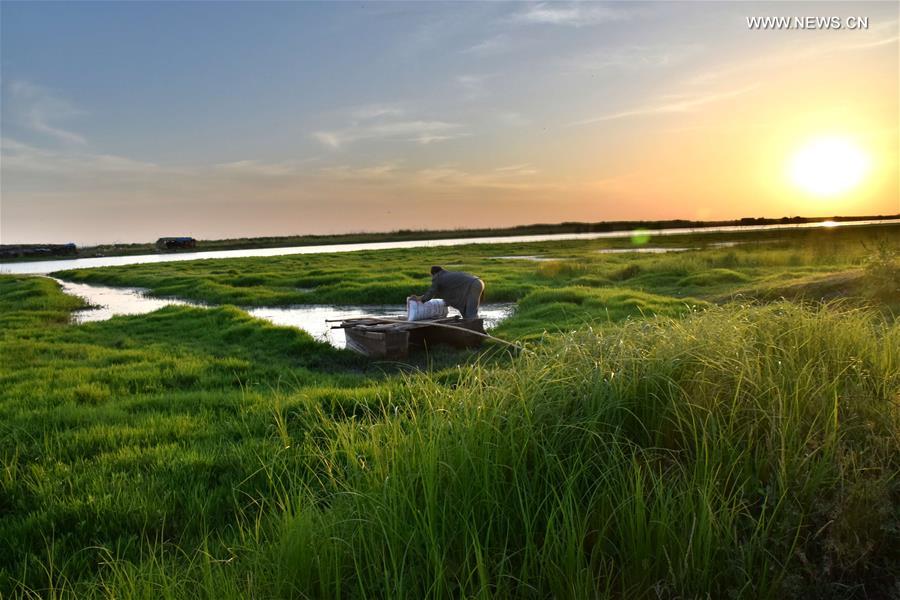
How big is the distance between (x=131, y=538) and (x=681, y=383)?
4402 millimetres

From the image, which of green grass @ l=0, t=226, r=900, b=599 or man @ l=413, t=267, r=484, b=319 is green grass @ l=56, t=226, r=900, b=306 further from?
green grass @ l=0, t=226, r=900, b=599

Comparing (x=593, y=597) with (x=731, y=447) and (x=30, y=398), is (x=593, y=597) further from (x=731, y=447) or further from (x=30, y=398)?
(x=30, y=398)

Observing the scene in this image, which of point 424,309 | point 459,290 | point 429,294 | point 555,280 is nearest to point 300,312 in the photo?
point 429,294

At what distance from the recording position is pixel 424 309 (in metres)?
13.2

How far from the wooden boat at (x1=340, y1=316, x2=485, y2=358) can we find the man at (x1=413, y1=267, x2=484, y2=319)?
76 centimetres

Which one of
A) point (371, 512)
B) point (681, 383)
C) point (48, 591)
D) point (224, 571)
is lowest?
point (48, 591)

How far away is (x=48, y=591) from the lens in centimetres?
422

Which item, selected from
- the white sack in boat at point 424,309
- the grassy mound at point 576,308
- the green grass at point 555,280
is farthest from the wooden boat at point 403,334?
the green grass at point 555,280

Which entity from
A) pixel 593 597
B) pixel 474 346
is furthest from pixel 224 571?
pixel 474 346

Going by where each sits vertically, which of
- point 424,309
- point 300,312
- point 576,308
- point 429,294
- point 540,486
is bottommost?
point 300,312

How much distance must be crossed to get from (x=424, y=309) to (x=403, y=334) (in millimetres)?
1138

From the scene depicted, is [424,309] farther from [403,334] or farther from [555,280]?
[555,280]

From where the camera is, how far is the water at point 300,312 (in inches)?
703

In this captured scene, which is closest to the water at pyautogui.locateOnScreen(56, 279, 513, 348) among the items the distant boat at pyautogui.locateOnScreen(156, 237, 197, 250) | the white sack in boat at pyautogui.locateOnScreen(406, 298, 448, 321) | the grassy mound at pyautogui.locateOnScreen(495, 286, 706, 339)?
the grassy mound at pyautogui.locateOnScreen(495, 286, 706, 339)
